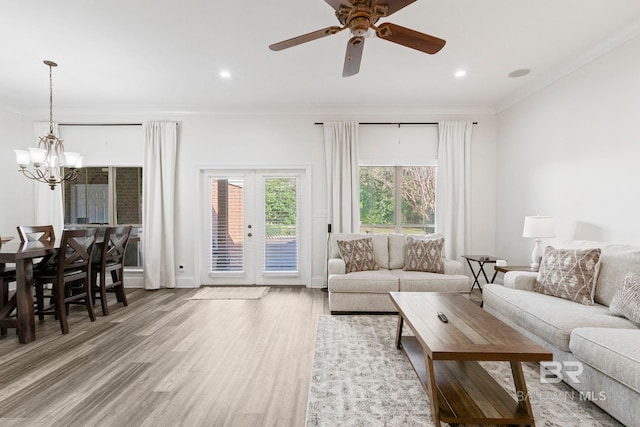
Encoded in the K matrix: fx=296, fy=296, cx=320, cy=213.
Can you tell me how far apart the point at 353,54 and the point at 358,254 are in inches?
102

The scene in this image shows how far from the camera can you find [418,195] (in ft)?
17.0

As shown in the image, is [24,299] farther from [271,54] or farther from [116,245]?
[271,54]

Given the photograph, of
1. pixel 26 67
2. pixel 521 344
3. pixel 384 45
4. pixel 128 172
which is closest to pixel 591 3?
pixel 384 45

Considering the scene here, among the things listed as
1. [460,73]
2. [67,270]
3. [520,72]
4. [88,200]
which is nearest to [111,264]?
[67,270]

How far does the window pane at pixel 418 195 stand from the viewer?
515 centimetres

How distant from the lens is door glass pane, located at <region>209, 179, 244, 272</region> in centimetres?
520

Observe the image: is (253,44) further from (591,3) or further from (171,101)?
(591,3)

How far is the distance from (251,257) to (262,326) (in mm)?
1980

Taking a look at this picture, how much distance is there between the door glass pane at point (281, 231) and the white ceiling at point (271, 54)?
155 cm

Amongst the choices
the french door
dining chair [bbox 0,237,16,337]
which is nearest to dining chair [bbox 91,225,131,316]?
dining chair [bbox 0,237,16,337]

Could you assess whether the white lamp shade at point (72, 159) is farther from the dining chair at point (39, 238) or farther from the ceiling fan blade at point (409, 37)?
the ceiling fan blade at point (409, 37)

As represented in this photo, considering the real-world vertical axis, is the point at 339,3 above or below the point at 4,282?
above

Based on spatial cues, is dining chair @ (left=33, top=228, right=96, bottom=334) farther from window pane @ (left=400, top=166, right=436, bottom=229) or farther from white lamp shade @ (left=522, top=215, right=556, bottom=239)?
white lamp shade @ (left=522, top=215, right=556, bottom=239)

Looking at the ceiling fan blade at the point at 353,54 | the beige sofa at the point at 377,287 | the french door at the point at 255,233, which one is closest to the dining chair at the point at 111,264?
the french door at the point at 255,233
